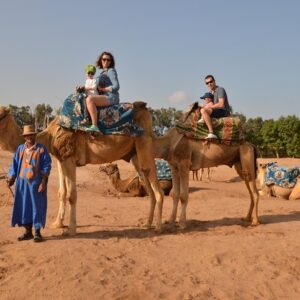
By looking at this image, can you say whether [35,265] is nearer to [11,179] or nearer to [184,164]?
[11,179]

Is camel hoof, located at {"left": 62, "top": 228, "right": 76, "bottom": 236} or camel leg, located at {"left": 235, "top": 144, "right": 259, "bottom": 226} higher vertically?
camel leg, located at {"left": 235, "top": 144, "right": 259, "bottom": 226}

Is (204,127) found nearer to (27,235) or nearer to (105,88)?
(105,88)

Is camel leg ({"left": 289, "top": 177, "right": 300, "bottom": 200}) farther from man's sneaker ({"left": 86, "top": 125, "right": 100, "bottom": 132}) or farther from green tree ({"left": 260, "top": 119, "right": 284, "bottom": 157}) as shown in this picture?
green tree ({"left": 260, "top": 119, "right": 284, "bottom": 157})

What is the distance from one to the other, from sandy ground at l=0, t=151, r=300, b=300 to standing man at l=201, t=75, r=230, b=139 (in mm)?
2067

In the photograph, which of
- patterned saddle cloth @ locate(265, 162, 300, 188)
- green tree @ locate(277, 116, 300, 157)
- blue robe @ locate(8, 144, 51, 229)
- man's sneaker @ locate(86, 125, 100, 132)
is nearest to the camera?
blue robe @ locate(8, 144, 51, 229)

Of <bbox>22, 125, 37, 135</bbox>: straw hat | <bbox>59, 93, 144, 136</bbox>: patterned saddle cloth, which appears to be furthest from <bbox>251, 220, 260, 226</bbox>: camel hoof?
<bbox>22, 125, 37, 135</bbox>: straw hat

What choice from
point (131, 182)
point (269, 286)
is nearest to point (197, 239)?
point (269, 286)

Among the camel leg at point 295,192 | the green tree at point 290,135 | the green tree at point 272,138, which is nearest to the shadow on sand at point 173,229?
the camel leg at point 295,192

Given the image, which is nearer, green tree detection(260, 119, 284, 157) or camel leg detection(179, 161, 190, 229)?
camel leg detection(179, 161, 190, 229)

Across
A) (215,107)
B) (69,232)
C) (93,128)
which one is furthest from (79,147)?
(215,107)

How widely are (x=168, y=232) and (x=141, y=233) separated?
53 cm

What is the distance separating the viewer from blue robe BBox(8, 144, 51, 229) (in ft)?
20.8

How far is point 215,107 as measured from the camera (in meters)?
8.60

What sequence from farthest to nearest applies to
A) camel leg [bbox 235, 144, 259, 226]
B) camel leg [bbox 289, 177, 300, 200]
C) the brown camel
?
1. camel leg [bbox 289, 177, 300, 200]
2. camel leg [bbox 235, 144, 259, 226]
3. the brown camel
